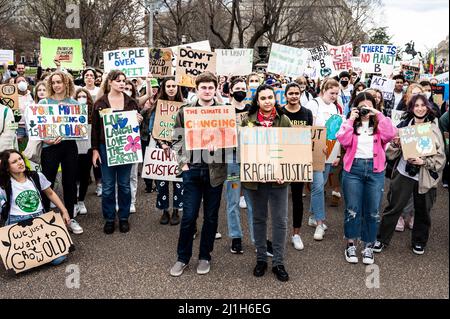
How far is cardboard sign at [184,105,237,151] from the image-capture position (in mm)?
4125

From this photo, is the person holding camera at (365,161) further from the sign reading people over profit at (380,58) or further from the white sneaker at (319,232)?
the sign reading people over profit at (380,58)

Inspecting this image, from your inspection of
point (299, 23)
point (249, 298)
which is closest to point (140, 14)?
point (299, 23)

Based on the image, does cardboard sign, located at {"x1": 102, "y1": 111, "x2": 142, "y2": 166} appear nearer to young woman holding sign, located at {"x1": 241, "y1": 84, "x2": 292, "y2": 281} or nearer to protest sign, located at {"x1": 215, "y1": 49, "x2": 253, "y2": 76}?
young woman holding sign, located at {"x1": 241, "y1": 84, "x2": 292, "y2": 281}

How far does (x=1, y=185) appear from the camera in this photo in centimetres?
458

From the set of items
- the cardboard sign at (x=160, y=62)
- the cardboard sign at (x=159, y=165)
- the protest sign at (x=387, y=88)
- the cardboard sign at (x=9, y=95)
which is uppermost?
the cardboard sign at (x=160, y=62)

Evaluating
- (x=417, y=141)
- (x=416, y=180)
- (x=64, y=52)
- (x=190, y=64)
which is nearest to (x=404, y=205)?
(x=416, y=180)

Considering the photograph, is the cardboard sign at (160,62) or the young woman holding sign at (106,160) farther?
the cardboard sign at (160,62)

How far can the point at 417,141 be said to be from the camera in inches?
185

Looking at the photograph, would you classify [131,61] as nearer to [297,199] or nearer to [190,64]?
[190,64]

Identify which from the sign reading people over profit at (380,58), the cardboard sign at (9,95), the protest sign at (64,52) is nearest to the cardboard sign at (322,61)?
the sign reading people over profit at (380,58)

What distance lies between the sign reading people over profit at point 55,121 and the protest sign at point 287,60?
5.79 meters

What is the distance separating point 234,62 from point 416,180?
591 cm

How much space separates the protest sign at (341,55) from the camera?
11.1 meters

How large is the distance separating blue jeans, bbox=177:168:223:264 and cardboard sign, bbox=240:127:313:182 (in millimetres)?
436
